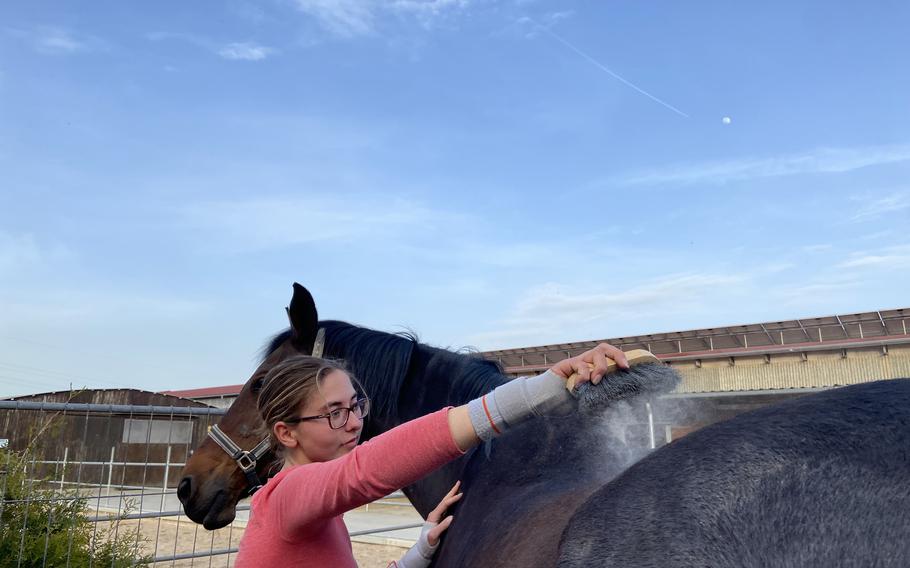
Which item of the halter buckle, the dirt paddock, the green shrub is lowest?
the dirt paddock

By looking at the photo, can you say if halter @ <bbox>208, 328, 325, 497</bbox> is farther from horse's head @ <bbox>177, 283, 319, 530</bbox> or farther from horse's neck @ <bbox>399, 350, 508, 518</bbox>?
horse's neck @ <bbox>399, 350, 508, 518</bbox>

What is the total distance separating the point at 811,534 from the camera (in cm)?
88

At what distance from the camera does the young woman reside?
1209 millimetres

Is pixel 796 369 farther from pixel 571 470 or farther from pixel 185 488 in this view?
pixel 185 488

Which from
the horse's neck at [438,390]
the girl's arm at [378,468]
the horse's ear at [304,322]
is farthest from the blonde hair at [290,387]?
the horse's ear at [304,322]

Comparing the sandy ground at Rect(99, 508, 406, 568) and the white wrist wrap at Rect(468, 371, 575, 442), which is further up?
the white wrist wrap at Rect(468, 371, 575, 442)

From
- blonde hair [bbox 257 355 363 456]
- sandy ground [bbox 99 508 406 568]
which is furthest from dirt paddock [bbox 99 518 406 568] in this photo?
blonde hair [bbox 257 355 363 456]

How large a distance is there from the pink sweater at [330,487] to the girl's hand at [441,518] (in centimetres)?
68

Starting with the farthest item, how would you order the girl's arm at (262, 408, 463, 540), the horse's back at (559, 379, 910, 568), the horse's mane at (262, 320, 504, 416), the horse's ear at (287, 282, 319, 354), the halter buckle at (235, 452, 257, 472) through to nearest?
the horse's ear at (287, 282, 319, 354), the halter buckle at (235, 452, 257, 472), the horse's mane at (262, 320, 504, 416), the girl's arm at (262, 408, 463, 540), the horse's back at (559, 379, 910, 568)

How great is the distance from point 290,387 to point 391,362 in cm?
112

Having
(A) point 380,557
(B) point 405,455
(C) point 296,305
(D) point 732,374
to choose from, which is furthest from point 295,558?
(D) point 732,374

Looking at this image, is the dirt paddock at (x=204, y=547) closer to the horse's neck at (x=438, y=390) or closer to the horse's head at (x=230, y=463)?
the horse's head at (x=230, y=463)

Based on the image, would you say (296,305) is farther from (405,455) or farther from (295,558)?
(405,455)

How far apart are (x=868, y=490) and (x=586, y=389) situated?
500 millimetres
